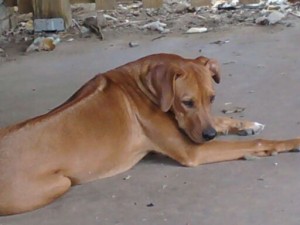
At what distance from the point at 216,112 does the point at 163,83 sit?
3.23ft

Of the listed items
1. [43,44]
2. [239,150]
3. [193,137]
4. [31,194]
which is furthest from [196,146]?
[43,44]

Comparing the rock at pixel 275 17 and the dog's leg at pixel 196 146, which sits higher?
the dog's leg at pixel 196 146

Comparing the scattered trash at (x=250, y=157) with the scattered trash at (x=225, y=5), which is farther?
the scattered trash at (x=225, y=5)

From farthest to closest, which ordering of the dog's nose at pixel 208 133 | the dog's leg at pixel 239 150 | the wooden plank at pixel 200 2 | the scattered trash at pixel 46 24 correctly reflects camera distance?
the wooden plank at pixel 200 2 < the scattered trash at pixel 46 24 < the dog's leg at pixel 239 150 < the dog's nose at pixel 208 133

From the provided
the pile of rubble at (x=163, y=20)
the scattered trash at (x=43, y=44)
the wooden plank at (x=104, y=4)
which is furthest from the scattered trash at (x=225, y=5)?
the scattered trash at (x=43, y=44)

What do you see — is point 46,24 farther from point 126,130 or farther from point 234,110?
point 126,130

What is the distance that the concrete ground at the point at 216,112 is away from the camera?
12.4 feet

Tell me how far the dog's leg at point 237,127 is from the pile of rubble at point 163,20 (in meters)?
2.93

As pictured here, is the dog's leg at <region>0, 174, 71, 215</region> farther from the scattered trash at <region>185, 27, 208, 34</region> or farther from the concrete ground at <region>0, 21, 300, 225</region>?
the scattered trash at <region>185, 27, 208, 34</region>

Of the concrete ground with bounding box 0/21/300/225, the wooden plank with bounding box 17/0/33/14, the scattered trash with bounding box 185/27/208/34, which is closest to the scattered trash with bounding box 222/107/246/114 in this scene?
the concrete ground with bounding box 0/21/300/225

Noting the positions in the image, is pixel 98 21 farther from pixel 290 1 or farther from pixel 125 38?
pixel 290 1

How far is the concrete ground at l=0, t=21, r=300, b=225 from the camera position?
12.4 ft

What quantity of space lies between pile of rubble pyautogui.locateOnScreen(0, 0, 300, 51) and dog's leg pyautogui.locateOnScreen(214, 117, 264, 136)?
2.93 m

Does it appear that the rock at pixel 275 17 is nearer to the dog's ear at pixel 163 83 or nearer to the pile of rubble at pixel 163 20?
the pile of rubble at pixel 163 20
